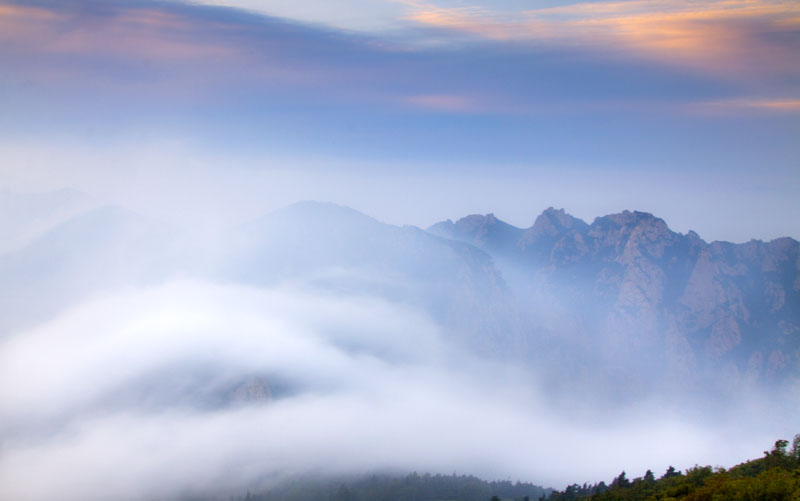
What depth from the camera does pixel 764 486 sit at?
10056cm

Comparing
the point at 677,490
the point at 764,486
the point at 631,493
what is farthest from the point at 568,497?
the point at 764,486

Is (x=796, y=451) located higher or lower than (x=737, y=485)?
higher

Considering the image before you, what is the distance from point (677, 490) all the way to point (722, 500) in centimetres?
2329

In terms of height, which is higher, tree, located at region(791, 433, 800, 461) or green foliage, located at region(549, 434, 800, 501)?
tree, located at region(791, 433, 800, 461)

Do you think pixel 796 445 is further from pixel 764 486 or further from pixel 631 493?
pixel 764 486

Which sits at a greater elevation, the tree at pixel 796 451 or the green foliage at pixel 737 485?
the tree at pixel 796 451

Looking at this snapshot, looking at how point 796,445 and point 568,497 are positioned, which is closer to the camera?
point 796,445

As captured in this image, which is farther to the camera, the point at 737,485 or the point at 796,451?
the point at 796,451

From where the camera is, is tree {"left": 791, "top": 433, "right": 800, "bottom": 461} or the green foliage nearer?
the green foliage

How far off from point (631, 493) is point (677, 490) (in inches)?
925

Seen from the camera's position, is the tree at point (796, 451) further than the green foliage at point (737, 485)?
Yes

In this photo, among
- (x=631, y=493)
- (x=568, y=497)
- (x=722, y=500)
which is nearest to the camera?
(x=722, y=500)

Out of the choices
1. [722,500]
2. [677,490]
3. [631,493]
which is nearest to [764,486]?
[722,500]

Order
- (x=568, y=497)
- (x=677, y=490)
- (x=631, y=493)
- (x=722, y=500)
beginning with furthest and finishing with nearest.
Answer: (x=568, y=497)
(x=631, y=493)
(x=677, y=490)
(x=722, y=500)
